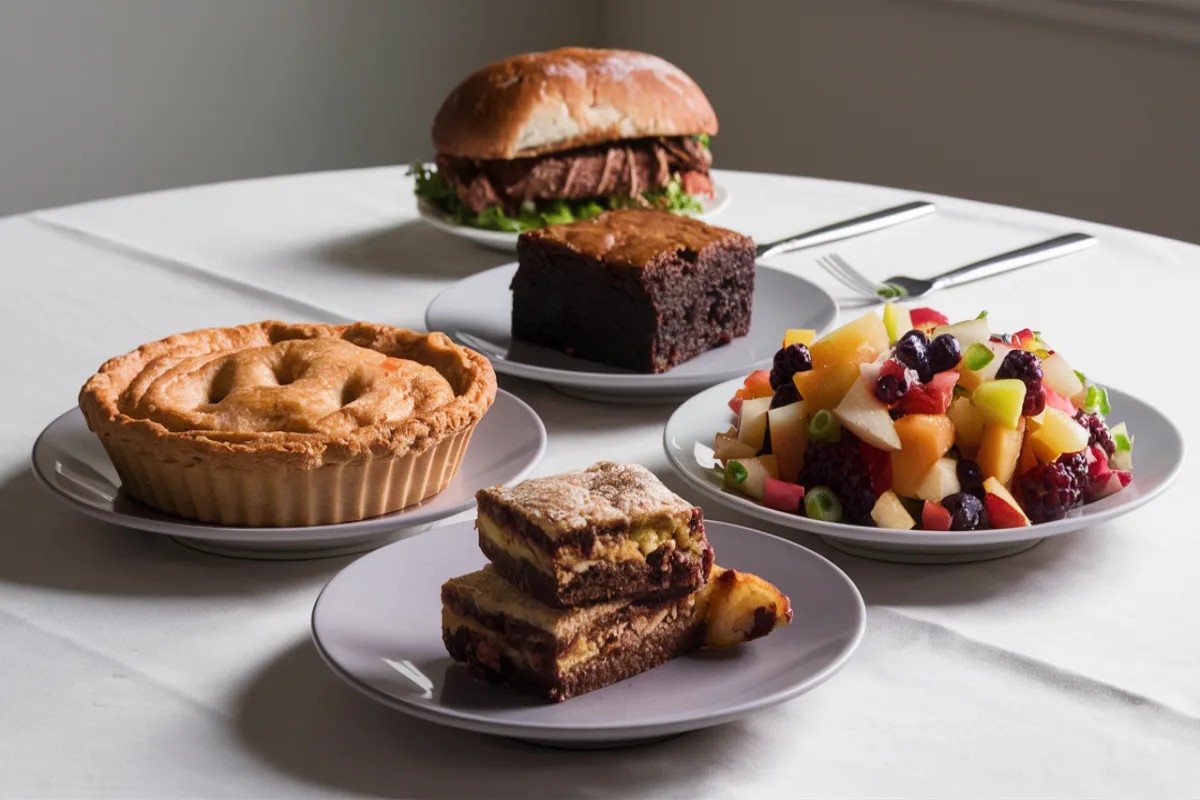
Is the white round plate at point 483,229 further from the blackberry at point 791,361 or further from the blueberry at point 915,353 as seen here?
the blueberry at point 915,353

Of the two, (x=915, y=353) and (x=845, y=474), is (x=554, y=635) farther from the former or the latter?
(x=915, y=353)

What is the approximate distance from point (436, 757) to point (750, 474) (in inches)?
25.8

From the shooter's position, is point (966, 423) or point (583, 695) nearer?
point (583, 695)

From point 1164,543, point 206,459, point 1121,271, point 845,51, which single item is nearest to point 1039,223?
point 1121,271

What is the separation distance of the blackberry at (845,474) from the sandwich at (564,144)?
161 centimetres

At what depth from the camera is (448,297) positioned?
2777 millimetres

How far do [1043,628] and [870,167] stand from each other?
4805 mm

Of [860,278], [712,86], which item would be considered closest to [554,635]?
[860,278]

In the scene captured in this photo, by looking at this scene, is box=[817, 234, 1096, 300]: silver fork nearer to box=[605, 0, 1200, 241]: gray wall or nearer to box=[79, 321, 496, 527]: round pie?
A: box=[79, 321, 496, 527]: round pie

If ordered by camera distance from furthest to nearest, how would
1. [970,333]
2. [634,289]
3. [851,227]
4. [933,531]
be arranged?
[851,227] → [634,289] → [970,333] → [933,531]

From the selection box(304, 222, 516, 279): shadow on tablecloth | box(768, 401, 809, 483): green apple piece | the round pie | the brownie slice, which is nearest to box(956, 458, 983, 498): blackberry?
box(768, 401, 809, 483): green apple piece

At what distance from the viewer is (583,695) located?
4.65ft

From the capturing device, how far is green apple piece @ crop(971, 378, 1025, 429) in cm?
177

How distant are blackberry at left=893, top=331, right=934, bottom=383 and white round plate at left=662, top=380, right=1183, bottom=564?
22 centimetres
